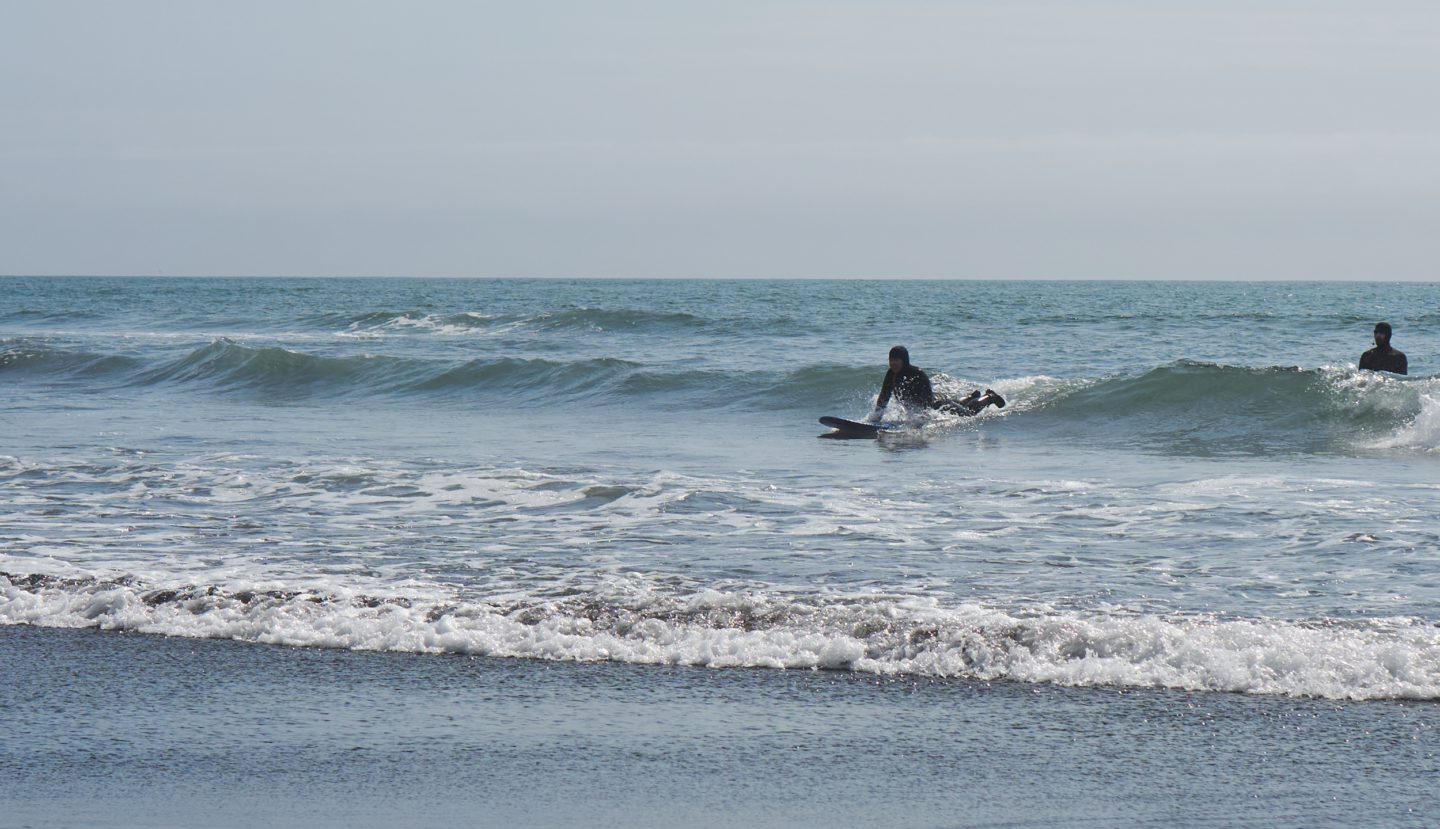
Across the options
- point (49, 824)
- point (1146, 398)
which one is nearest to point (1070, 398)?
point (1146, 398)

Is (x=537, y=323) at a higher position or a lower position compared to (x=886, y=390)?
higher

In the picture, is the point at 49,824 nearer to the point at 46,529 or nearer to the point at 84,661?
the point at 84,661

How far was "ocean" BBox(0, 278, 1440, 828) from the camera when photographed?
14.5 ft

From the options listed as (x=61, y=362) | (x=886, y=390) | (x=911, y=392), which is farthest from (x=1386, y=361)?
(x=61, y=362)

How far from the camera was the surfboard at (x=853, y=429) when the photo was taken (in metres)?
15.3

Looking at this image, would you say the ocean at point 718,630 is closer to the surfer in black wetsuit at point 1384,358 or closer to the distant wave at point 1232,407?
the distant wave at point 1232,407

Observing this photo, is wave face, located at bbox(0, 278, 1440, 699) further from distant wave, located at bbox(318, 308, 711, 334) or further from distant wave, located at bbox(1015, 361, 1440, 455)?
distant wave, located at bbox(318, 308, 711, 334)

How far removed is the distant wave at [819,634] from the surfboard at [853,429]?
8720 mm

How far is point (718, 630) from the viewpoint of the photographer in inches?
243

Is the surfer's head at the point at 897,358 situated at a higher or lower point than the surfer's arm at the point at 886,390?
higher

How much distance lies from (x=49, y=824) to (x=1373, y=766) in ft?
13.7

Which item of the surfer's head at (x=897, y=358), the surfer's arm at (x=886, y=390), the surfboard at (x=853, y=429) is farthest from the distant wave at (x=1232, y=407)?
the surfboard at (x=853, y=429)

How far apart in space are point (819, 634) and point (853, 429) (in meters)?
9.50

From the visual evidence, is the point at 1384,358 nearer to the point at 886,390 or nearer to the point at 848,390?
the point at 886,390
